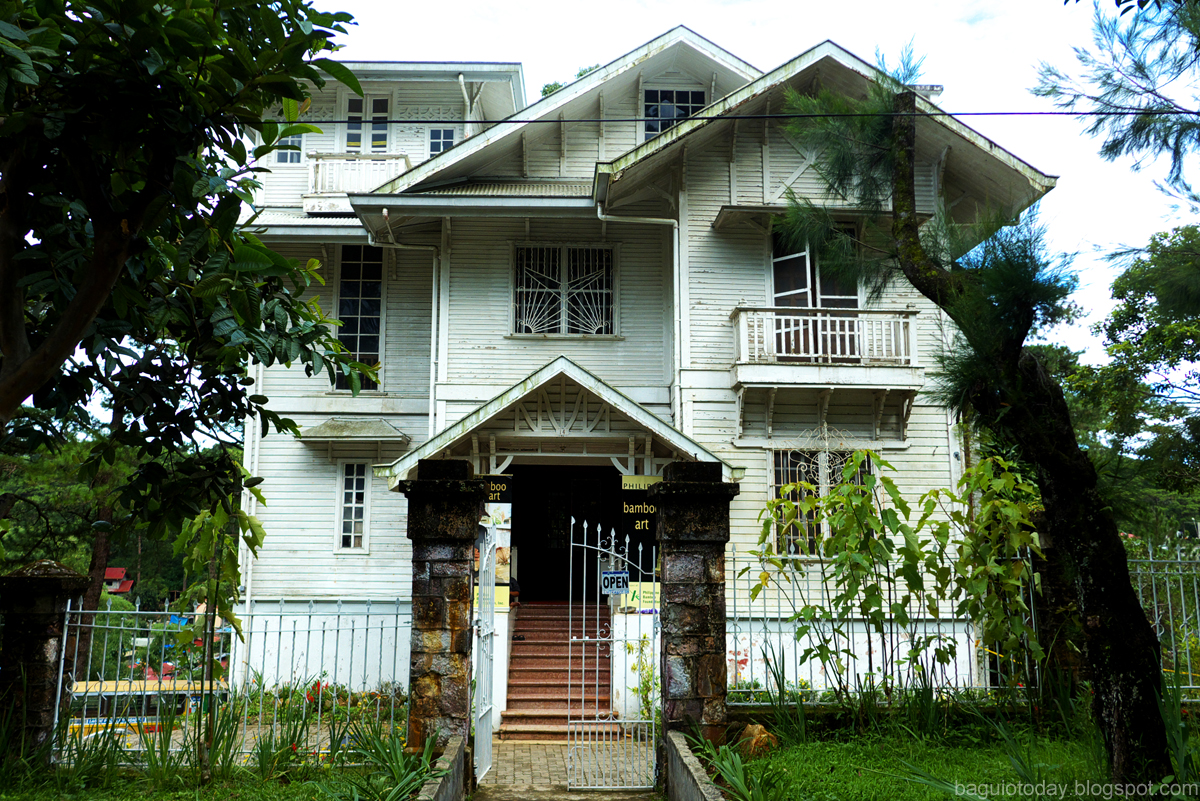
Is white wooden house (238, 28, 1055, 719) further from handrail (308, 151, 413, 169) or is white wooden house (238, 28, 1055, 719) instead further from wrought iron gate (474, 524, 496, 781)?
wrought iron gate (474, 524, 496, 781)

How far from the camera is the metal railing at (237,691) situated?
6395 millimetres

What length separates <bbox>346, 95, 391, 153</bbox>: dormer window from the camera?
656 inches

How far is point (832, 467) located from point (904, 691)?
6.89 metres

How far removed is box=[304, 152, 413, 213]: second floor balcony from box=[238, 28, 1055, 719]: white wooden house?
1.6 inches

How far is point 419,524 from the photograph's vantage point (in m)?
6.62

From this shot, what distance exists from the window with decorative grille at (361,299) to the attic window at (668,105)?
17.1ft

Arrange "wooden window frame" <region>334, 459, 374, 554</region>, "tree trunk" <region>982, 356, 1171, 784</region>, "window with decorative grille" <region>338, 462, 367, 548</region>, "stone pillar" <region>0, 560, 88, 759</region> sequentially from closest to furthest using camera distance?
"tree trunk" <region>982, 356, 1171, 784</region> → "stone pillar" <region>0, 560, 88, 759</region> → "wooden window frame" <region>334, 459, 374, 554</region> → "window with decorative grille" <region>338, 462, 367, 548</region>

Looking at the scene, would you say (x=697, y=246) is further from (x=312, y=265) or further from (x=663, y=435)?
(x=312, y=265)

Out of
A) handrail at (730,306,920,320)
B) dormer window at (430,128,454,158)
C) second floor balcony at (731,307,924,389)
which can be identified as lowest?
second floor balcony at (731,307,924,389)

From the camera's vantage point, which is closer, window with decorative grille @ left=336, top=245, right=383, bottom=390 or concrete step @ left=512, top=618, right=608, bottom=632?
concrete step @ left=512, top=618, right=608, bottom=632

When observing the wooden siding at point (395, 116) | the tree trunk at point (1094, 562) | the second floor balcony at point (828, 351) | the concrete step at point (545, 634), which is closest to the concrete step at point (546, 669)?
the concrete step at point (545, 634)

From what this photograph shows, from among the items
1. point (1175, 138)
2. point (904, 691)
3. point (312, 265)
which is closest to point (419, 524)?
point (312, 265)

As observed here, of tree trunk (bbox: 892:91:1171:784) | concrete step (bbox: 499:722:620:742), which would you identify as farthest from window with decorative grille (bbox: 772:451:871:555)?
tree trunk (bbox: 892:91:1171:784)

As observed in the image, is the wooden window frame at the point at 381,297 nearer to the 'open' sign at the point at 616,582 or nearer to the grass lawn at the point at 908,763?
the 'open' sign at the point at 616,582
